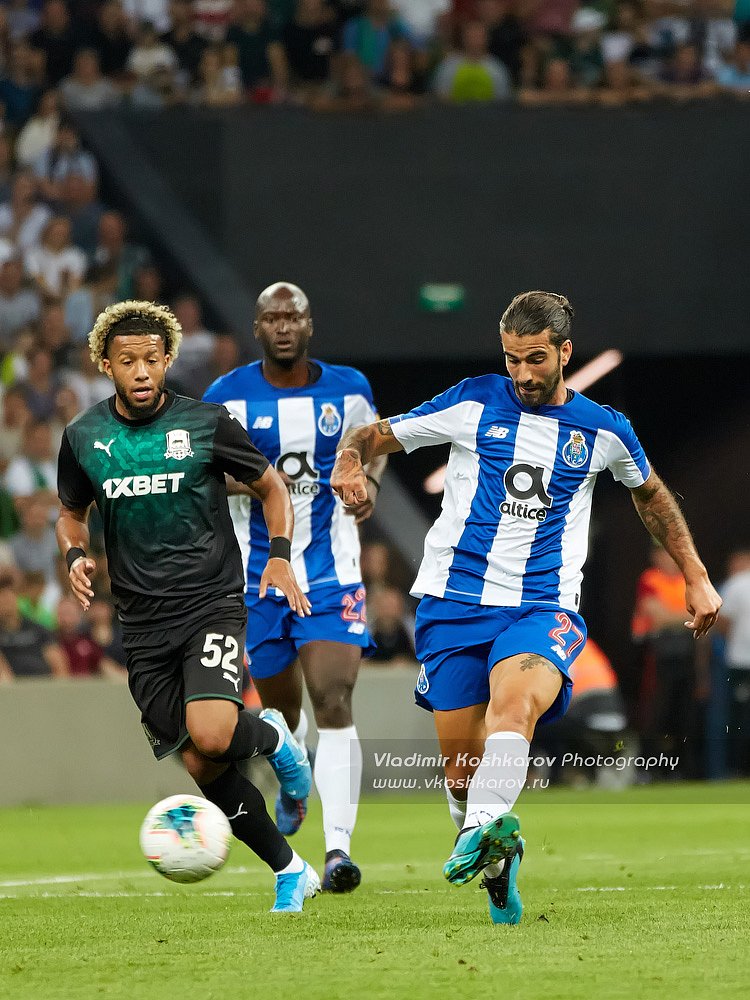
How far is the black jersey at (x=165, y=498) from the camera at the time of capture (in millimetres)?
6512

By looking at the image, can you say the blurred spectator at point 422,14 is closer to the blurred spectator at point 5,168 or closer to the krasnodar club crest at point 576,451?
the blurred spectator at point 5,168

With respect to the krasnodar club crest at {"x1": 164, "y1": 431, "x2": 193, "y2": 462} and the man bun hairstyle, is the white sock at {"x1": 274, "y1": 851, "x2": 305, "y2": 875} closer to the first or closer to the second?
the krasnodar club crest at {"x1": 164, "y1": 431, "x2": 193, "y2": 462}

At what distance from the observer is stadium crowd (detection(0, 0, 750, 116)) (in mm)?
→ 16625

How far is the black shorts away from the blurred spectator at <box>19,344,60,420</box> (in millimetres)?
7991

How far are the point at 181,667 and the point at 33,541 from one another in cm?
737

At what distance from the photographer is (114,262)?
15758 millimetres

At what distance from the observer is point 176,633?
6469mm


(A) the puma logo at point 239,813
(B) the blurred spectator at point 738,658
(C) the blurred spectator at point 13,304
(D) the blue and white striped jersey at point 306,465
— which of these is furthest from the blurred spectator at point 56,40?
(A) the puma logo at point 239,813

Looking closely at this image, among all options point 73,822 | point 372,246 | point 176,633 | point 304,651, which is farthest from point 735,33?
point 176,633

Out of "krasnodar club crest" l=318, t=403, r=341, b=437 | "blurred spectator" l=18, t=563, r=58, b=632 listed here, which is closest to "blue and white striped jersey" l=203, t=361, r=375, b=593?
"krasnodar club crest" l=318, t=403, r=341, b=437

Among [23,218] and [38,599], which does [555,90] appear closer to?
[23,218]

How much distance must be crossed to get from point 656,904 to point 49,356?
358 inches

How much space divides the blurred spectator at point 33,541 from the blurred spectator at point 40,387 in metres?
0.95

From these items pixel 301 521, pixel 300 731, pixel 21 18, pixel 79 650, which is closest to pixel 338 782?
pixel 300 731
